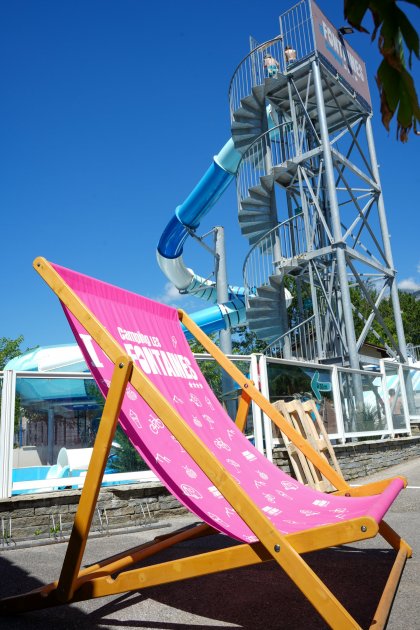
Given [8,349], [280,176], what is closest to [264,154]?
[280,176]

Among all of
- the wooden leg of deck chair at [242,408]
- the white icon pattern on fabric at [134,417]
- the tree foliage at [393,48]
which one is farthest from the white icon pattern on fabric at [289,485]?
the tree foliage at [393,48]

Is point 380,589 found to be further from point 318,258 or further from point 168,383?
point 318,258

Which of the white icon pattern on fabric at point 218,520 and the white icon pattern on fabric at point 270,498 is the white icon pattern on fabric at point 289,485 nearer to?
the white icon pattern on fabric at point 270,498

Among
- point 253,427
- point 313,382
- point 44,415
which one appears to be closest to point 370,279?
point 313,382

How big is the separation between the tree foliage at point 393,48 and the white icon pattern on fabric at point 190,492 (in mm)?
1897

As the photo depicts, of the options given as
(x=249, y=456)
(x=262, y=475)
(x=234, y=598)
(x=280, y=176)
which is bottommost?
(x=234, y=598)

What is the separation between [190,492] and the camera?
2473 mm

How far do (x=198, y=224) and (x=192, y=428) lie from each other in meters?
16.7

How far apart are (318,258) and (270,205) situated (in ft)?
6.91

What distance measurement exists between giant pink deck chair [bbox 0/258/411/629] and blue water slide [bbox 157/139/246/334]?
Answer: 47.6ft

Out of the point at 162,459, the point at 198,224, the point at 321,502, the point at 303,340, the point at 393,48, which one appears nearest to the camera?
the point at 393,48

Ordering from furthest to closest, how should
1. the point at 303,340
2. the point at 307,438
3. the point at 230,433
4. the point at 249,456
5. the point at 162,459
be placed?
1. the point at 303,340
2. the point at 307,438
3. the point at 230,433
4. the point at 249,456
5. the point at 162,459

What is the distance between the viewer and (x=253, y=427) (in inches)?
242

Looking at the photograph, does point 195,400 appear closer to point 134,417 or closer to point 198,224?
point 134,417
